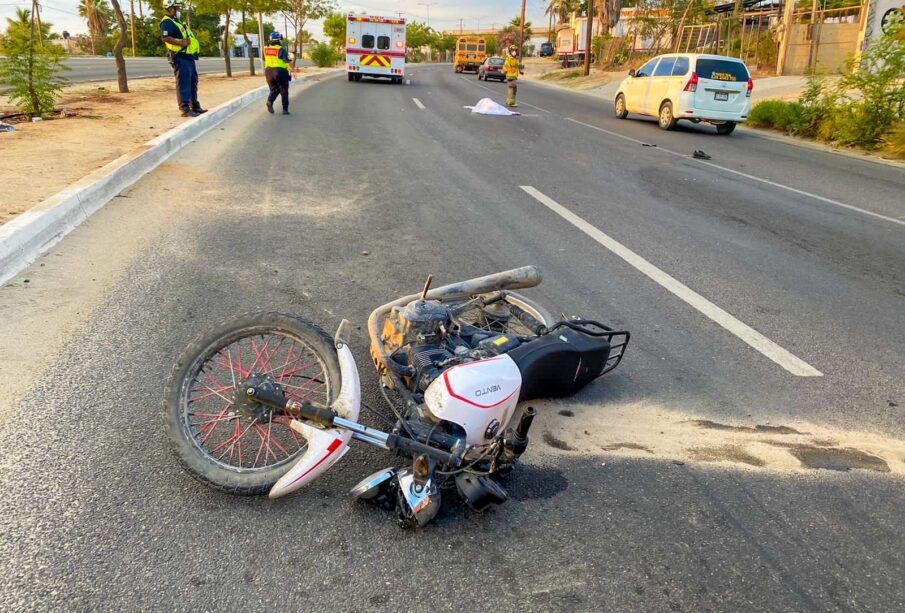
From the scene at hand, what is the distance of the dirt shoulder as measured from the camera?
23.2 feet

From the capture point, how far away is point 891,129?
47.6 feet

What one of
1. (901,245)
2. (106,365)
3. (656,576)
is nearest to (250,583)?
(656,576)

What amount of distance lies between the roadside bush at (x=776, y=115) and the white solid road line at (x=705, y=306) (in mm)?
12912

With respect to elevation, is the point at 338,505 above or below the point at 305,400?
below

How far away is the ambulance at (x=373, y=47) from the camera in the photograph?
31.0 m

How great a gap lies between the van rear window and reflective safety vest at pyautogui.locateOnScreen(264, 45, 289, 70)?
32.6ft

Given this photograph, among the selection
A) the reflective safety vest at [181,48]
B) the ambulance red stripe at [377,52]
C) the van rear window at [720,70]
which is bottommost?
the van rear window at [720,70]

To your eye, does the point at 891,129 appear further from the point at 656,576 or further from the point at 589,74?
the point at 589,74

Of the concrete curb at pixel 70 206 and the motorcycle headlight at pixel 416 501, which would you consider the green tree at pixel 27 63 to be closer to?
the concrete curb at pixel 70 206

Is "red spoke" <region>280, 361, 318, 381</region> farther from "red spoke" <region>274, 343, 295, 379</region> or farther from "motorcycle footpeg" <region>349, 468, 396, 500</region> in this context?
"motorcycle footpeg" <region>349, 468, 396, 500</region>

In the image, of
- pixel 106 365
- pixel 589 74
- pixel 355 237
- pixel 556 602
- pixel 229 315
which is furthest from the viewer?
pixel 589 74

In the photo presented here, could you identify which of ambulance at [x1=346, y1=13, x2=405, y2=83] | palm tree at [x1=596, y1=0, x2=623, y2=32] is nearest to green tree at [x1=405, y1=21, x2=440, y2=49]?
palm tree at [x1=596, y1=0, x2=623, y2=32]

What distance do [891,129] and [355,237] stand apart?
46.0 feet

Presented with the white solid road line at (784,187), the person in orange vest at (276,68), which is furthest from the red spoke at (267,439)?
the person in orange vest at (276,68)
